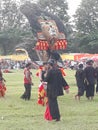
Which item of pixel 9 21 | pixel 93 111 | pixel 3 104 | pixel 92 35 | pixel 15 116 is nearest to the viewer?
pixel 15 116

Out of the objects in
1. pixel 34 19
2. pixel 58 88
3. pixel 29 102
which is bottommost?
pixel 29 102

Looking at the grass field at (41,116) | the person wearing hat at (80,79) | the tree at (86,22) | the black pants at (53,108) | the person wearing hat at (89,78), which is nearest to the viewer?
the grass field at (41,116)

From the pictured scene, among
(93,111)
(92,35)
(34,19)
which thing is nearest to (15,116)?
(93,111)

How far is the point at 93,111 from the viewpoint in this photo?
1412 centimetres

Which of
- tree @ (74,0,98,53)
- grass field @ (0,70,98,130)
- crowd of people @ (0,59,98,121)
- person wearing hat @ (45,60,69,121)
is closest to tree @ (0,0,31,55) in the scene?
tree @ (74,0,98,53)

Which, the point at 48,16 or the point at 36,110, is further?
the point at 48,16

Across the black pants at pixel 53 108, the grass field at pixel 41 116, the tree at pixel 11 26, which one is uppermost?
the tree at pixel 11 26

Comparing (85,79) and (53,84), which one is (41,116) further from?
(85,79)

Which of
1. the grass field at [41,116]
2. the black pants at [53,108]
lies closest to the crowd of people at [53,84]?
the black pants at [53,108]

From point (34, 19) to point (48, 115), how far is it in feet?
40.5

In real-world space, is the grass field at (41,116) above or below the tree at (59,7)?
below

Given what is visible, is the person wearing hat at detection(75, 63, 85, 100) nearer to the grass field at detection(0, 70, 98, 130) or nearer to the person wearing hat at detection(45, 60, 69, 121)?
the grass field at detection(0, 70, 98, 130)

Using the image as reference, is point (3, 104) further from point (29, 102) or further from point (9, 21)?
point (9, 21)

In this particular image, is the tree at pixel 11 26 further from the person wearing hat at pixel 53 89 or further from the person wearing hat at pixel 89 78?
the person wearing hat at pixel 53 89
